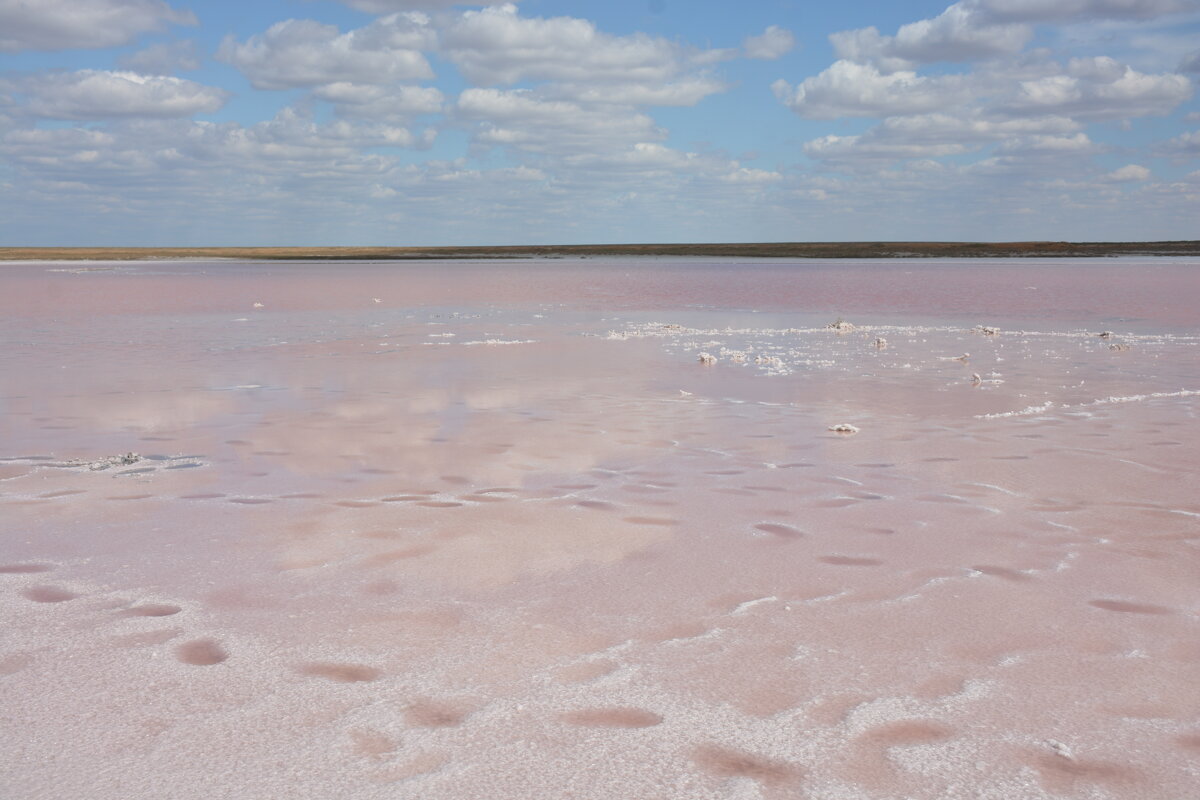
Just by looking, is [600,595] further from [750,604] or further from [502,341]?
[502,341]

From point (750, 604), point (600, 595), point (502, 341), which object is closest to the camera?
point (750, 604)

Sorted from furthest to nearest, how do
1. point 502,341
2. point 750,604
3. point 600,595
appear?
point 502,341
point 600,595
point 750,604

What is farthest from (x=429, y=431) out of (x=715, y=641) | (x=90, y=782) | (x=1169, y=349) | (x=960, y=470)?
(x=1169, y=349)

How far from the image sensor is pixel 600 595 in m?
4.19

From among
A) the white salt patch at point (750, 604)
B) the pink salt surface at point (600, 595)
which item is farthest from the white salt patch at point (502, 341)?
the white salt patch at point (750, 604)

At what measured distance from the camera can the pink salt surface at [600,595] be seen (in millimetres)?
2840

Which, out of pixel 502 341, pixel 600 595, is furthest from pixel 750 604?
pixel 502 341

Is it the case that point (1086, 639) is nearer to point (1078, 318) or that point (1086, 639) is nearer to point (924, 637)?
point (924, 637)

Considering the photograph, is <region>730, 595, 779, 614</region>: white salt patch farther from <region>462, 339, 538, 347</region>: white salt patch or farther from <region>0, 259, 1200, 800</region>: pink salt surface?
<region>462, 339, 538, 347</region>: white salt patch

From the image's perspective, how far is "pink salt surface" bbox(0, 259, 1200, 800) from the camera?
9.32 feet

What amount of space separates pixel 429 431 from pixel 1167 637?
5.64 metres

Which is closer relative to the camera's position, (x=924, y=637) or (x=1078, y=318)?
(x=924, y=637)

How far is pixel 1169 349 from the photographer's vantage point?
1474 cm

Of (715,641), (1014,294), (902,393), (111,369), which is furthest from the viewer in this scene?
(1014,294)
